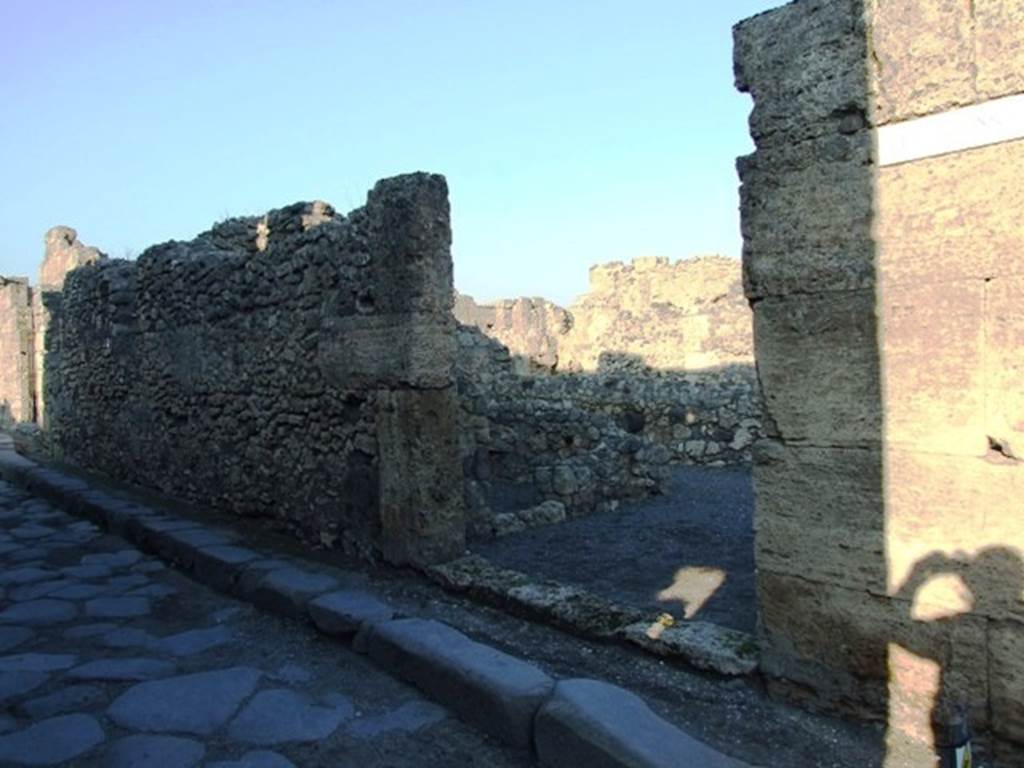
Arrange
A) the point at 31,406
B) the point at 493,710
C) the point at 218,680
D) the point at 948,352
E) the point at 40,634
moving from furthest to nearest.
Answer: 1. the point at 31,406
2. the point at 40,634
3. the point at 218,680
4. the point at 493,710
5. the point at 948,352

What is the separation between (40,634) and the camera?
4.15m

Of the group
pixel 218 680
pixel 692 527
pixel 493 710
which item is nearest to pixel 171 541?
pixel 218 680

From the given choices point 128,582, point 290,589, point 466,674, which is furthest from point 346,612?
point 128,582

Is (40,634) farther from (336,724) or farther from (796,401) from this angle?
(796,401)

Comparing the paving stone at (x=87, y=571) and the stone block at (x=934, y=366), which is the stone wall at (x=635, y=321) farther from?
the stone block at (x=934, y=366)

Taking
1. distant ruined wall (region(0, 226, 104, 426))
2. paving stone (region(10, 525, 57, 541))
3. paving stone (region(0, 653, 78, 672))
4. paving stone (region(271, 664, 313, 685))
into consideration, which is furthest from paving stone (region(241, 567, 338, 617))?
distant ruined wall (region(0, 226, 104, 426))

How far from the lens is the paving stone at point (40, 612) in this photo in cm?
437

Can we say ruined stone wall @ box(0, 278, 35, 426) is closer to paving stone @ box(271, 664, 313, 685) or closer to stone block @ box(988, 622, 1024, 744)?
paving stone @ box(271, 664, 313, 685)

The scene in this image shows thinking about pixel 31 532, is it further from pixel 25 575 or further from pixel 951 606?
pixel 951 606

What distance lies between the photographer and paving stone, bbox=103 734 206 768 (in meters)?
2.78

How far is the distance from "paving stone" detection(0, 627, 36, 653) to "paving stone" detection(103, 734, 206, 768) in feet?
4.88

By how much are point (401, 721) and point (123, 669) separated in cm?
152

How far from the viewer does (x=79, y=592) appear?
4.91 meters

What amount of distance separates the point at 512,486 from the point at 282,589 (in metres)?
3.81
